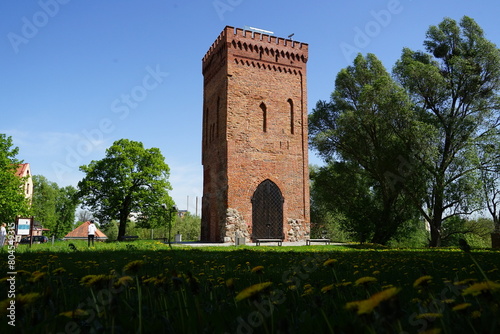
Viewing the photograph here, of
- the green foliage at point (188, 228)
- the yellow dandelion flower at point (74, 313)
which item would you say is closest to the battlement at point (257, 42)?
the yellow dandelion flower at point (74, 313)

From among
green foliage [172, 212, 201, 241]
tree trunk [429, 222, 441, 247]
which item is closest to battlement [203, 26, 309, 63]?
tree trunk [429, 222, 441, 247]

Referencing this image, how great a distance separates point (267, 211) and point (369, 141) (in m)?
9.19

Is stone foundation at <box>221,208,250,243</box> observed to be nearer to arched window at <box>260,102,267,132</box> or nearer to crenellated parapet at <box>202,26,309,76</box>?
arched window at <box>260,102,267,132</box>

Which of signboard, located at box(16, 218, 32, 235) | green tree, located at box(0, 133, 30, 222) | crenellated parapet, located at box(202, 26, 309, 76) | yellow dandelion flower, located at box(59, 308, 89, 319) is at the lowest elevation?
yellow dandelion flower, located at box(59, 308, 89, 319)

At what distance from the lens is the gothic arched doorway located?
22391mm

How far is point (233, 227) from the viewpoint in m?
21.5

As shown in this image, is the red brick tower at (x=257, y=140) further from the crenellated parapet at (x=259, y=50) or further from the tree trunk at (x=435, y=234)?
the tree trunk at (x=435, y=234)

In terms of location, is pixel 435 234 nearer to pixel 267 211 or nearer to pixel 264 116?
pixel 267 211

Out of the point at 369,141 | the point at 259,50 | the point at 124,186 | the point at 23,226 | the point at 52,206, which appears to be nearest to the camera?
the point at 23,226

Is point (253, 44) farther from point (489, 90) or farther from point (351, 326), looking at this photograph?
point (351, 326)

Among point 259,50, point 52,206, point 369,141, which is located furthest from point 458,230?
point 52,206

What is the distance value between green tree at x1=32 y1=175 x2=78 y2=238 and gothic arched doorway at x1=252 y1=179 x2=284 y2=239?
3938 centimetres

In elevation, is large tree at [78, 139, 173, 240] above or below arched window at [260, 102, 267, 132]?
below

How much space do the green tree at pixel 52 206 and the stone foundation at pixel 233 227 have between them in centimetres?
3903
